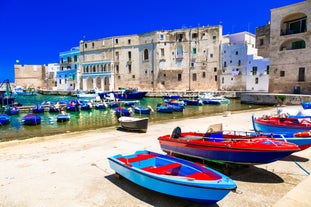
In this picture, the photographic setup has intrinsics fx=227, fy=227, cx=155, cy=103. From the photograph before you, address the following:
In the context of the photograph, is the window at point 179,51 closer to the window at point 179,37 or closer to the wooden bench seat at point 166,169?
the window at point 179,37

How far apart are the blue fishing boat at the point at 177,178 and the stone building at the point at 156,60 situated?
3997 centimetres

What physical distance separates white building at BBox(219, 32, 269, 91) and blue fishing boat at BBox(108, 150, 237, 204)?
35381mm

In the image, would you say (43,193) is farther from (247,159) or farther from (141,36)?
(141,36)

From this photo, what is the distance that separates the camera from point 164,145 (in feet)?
21.1

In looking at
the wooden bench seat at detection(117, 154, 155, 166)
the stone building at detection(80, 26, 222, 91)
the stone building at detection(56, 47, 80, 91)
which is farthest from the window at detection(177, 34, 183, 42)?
the wooden bench seat at detection(117, 154, 155, 166)

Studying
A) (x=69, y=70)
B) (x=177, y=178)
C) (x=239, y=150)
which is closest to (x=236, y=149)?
(x=239, y=150)

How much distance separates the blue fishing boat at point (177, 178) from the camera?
3533 millimetres

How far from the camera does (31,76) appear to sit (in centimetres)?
7331

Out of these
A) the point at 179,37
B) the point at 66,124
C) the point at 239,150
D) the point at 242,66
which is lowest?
the point at 66,124

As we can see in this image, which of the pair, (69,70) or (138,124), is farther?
(69,70)

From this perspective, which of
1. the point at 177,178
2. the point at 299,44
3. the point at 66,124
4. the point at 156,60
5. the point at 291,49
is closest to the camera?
the point at 177,178

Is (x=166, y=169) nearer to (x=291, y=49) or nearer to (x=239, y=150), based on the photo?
(x=239, y=150)

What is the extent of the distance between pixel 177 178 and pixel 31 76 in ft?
266

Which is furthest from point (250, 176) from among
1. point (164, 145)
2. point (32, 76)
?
point (32, 76)
